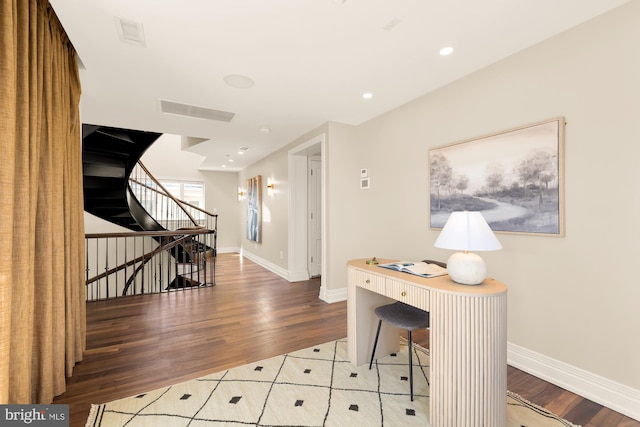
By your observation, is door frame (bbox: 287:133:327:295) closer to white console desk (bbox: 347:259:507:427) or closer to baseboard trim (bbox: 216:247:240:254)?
white console desk (bbox: 347:259:507:427)

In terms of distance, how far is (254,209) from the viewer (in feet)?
23.4

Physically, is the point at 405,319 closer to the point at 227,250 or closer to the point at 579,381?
the point at 579,381

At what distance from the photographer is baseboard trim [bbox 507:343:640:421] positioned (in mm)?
1751

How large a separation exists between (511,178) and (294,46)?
206cm

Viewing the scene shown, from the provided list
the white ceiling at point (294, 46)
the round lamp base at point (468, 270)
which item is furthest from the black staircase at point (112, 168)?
the round lamp base at point (468, 270)

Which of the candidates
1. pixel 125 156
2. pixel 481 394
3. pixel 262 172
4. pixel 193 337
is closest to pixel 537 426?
pixel 481 394

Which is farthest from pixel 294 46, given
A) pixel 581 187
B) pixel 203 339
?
pixel 203 339

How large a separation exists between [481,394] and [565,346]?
3.51 ft

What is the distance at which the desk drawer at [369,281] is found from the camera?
2.06 metres

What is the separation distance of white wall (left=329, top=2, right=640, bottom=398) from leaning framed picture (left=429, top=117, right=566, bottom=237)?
0.07m

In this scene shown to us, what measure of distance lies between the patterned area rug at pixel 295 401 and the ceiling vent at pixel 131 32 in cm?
259

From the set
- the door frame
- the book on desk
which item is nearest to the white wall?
the book on desk

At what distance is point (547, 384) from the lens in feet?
6.86

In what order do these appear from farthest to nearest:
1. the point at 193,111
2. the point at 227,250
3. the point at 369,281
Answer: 1. the point at 227,250
2. the point at 193,111
3. the point at 369,281
